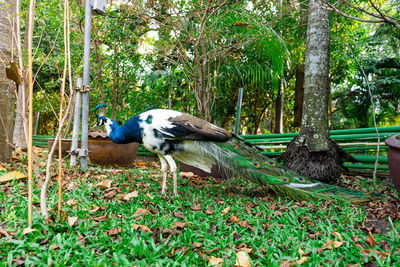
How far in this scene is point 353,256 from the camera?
5.81 ft

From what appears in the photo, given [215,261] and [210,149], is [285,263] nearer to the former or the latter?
[215,261]

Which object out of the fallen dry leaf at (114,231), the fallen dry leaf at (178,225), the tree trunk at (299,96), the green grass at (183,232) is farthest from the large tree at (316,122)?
the tree trunk at (299,96)

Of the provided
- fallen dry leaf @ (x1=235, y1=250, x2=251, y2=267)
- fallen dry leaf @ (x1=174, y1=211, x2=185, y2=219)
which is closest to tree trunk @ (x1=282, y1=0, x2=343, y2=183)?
fallen dry leaf @ (x1=174, y1=211, x2=185, y2=219)

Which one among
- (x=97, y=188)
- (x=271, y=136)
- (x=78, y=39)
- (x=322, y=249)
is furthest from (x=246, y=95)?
(x=322, y=249)

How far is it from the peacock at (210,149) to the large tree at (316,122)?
51 centimetres

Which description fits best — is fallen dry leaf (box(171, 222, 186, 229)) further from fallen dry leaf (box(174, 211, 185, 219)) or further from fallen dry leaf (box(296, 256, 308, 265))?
fallen dry leaf (box(296, 256, 308, 265))

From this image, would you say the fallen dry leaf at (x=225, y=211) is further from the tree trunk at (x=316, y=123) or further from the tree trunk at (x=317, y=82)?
the tree trunk at (x=317, y=82)

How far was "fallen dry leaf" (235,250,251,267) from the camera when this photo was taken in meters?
1.64

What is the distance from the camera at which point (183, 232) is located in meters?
2.11

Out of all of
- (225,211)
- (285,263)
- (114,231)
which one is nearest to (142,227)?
(114,231)

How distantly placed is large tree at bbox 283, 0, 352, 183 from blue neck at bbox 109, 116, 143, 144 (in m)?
1.90

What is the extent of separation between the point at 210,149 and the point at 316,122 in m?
1.42

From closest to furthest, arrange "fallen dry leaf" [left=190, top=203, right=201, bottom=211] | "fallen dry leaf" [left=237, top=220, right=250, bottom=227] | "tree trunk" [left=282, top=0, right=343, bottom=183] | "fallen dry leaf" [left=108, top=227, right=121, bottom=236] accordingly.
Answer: "fallen dry leaf" [left=108, top=227, right=121, bottom=236], "fallen dry leaf" [left=237, top=220, right=250, bottom=227], "fallen dry leaf" [left=190, top=203, right=201, bottom=211], "tree trunk" [left=282, top=0, right=343, bottom=183]

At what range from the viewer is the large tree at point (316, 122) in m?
3.49
